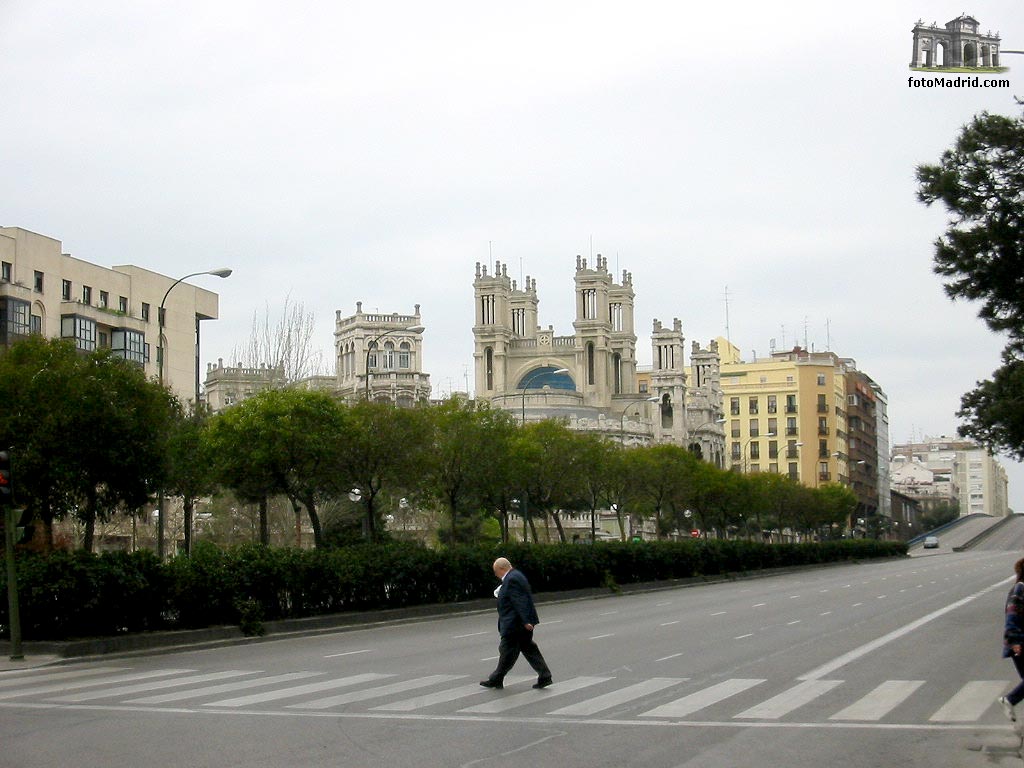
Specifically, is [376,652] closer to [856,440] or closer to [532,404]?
[532,404]

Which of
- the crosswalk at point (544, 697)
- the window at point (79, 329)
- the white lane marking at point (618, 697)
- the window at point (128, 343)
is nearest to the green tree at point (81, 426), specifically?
the crosswalk at point (544, 697)

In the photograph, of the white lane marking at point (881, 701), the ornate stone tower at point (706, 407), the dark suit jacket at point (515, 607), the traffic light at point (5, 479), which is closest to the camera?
the white lane marking at point (881, 701)

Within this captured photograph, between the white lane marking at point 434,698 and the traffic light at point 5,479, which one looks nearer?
the white lane marking at point 434,698

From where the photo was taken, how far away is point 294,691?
16031 millimetres

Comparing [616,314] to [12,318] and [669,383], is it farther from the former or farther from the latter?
[12,318]

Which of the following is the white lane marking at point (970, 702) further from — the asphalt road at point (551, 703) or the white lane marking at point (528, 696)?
the white lane marking at point (528, 696)

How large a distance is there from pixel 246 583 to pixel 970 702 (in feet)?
49.6

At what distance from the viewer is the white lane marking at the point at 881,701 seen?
13562mm

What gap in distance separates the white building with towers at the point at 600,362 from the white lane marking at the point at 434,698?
416ft

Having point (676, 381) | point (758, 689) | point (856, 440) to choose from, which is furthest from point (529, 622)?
point (856, 440)

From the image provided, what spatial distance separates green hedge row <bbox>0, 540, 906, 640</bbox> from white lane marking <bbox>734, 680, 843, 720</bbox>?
12.1 meters

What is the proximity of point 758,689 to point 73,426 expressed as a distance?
1466 centimetres

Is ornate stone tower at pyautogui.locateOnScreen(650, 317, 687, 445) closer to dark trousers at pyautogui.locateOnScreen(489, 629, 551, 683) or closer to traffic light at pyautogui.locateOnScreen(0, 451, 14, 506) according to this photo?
traffic light at pyautogui.locateOnScreen(0, 451, 14, 506)

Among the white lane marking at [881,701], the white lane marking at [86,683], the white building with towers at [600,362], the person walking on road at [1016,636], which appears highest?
the white building with towers at [600,362]
